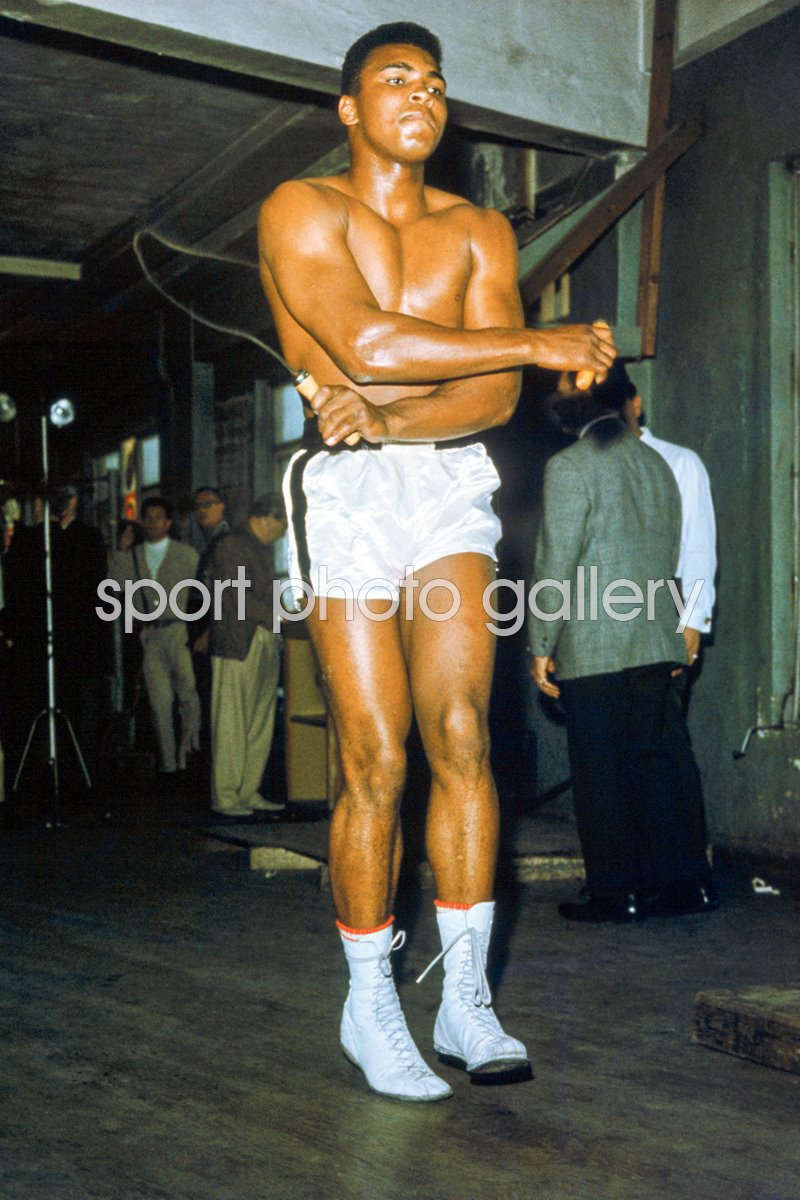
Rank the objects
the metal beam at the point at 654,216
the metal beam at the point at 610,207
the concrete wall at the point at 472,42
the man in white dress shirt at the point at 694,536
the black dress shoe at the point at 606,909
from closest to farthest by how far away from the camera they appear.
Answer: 1. the black dress shoe at the point at 606,909
2. the man in white dress shirt at the point at 694,536
3. the concrete wall at the point at 472,42
4. the metal beam at the point at 610,207
5. the metal beam at the point at 654,216

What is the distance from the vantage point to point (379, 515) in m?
2.99

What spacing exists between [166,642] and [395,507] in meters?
7.46

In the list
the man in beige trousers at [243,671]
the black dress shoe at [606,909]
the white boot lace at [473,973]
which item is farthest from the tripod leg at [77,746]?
the white boot lace at [473,973]

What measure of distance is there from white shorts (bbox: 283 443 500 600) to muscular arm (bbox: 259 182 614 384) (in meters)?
0.20

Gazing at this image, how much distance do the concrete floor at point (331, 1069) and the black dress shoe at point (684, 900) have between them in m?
0.08

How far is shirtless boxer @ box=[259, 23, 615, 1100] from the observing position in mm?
2889

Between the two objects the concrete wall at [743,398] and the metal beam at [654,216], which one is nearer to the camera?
the concrete wall at [743,398]

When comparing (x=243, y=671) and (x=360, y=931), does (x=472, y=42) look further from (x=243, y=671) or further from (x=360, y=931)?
(x=360, y=931)

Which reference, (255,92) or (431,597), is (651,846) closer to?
(431,597)

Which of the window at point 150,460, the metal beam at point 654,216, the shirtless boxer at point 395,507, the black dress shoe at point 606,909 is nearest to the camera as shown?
the shirtless boxer at point 395,507

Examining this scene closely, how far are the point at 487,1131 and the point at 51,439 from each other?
17.9m

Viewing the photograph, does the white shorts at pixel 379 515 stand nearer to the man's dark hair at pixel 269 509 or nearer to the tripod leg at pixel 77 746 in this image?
the man's dark hair at pixel 269 509

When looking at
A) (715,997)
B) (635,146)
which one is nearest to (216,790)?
(635,146)

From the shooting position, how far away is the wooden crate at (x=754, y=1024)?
2945mm
